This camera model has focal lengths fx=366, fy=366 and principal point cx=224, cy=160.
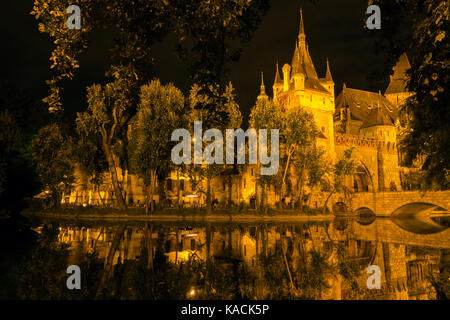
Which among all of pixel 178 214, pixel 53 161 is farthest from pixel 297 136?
pixel 53 161

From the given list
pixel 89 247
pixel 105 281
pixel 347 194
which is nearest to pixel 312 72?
pixel 347 194

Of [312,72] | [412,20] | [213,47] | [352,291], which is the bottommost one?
[352,291]

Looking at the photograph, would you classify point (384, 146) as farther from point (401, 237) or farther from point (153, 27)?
point (153, 27)

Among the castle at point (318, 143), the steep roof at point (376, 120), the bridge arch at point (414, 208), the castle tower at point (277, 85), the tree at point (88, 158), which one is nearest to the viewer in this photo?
the tree at point (88, 158)

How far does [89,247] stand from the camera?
44.4ft

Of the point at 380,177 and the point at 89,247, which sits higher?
the point at 380,177

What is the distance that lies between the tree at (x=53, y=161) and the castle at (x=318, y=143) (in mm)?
3651

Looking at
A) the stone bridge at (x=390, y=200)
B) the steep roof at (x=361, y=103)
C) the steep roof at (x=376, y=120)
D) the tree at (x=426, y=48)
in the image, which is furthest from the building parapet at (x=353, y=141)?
the tree at (x=426, y=48)

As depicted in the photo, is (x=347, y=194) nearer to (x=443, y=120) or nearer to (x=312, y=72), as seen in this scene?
(x=312, y=72)

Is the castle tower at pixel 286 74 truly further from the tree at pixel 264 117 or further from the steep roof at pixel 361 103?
the tree at pixel 264 117

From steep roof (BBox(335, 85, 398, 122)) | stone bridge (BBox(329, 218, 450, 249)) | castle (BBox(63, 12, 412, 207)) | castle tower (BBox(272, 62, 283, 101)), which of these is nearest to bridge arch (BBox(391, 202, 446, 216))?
castle (BBox(63, 12, 412, 207))

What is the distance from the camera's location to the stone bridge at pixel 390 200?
41.2 meters
